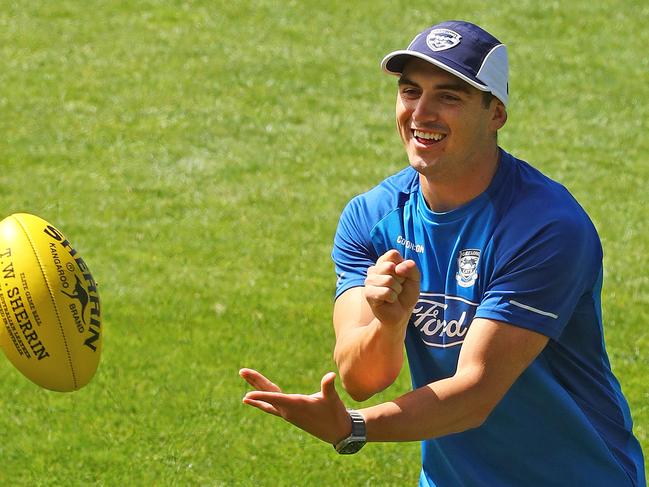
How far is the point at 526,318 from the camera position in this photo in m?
4.07

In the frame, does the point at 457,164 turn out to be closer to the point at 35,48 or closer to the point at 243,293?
the point at 243,293

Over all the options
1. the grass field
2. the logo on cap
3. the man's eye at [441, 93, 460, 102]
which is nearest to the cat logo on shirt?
the man's eye at [441, 93, 460, 102]

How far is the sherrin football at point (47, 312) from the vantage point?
541 cm

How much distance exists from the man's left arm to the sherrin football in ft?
5.66

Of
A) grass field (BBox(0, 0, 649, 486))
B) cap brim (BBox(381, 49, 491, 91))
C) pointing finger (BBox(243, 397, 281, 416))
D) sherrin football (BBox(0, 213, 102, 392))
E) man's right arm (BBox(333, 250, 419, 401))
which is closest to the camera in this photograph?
pointing finger (BBox(243, 397, 281, 416))

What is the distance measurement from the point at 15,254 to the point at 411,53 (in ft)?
6.97

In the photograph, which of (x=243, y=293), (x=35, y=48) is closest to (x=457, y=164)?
(x=243, y=293)

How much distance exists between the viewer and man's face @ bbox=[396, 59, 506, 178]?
4281 mm

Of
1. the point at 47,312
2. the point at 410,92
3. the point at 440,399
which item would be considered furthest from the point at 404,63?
the point at 47,312

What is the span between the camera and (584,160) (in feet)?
35.7

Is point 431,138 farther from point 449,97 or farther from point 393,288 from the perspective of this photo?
point 393,288

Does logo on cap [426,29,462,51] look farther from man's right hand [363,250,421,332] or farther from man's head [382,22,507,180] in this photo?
man's right hand [363,250,421,332]

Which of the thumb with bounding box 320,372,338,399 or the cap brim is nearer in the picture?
the thumb with bounding box 320,372,338,399

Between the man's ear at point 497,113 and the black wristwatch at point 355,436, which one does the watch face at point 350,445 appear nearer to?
the black wristwatch at point 355,436
